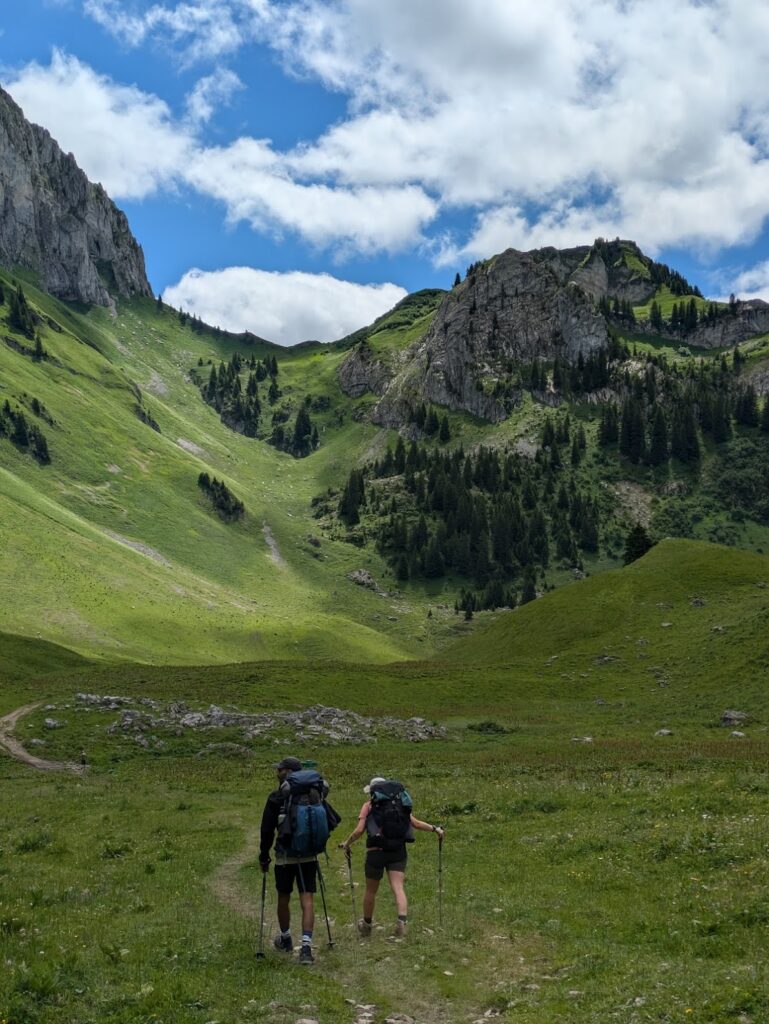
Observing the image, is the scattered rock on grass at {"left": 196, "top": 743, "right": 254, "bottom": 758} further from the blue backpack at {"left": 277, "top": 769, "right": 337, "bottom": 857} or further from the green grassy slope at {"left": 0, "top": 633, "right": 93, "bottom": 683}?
the blue backpack at {"left": 277, "top": 769, "right": 337, "bottom": 857}

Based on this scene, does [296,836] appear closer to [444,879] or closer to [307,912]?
[307,912]

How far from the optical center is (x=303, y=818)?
49.9 feet

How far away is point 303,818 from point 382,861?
8.53 ft

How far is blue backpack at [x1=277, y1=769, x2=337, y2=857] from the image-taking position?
15195 millimetres

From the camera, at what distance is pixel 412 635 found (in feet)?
546

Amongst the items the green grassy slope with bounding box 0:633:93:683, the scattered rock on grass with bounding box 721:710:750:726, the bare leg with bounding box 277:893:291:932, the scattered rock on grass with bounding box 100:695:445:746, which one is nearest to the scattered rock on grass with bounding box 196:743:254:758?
the scattered rock on grass with bounding box 100:695:445:746

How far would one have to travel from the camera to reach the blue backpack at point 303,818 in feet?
49.9

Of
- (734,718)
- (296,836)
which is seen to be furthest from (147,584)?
(296,836)

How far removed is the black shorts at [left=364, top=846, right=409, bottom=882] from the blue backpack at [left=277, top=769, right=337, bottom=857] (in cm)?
161

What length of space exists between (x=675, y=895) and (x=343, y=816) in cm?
1741

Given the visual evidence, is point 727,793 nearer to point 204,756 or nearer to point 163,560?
point 204,756

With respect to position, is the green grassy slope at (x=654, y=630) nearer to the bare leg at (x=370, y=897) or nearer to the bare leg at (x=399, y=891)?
the bare leg at (x=399, y=891)

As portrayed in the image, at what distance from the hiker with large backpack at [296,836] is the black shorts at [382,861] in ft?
4.84

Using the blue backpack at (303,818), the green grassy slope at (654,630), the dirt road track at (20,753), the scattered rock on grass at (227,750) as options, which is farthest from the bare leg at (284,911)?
the green grassy slope at (654,630)
